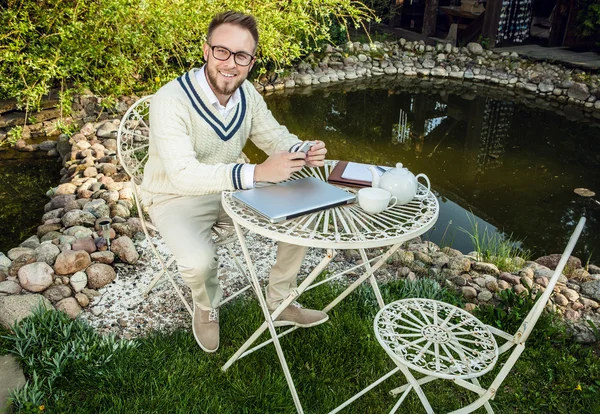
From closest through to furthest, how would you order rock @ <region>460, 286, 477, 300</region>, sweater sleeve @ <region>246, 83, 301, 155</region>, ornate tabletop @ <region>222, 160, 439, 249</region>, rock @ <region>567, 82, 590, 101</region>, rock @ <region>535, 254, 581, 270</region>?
ornate tabletop @ <region>222, 160, 439, 249</region> → sweater sleeve @ <region>246, 83, 301, 155</region> → rock @ <region>460, 286, 477, 300</region> → rock @ <region>535, 254, 581, 270</region> → rock @ <region>567, 82, 590, 101</region>

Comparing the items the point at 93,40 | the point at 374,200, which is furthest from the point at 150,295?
the point at 93,40

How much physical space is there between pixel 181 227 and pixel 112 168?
2.58 meters

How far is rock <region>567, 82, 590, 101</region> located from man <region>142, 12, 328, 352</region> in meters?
7.20

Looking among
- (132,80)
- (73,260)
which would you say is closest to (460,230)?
(73,260)

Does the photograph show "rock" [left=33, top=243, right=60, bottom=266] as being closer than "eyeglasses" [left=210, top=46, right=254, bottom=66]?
No

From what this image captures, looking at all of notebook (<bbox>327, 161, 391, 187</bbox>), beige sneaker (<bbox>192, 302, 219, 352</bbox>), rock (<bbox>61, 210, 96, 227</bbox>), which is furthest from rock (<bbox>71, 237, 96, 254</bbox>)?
notebook (<bbox>327, 161, 391, 187</bbox>)

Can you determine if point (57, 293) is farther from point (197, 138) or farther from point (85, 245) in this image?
point (197, 138)

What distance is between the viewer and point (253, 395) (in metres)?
2.26

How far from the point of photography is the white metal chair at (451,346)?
1.66 meters

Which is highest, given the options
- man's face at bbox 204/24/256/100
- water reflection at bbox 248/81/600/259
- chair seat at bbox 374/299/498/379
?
man's face at bbox 204/24/256/100

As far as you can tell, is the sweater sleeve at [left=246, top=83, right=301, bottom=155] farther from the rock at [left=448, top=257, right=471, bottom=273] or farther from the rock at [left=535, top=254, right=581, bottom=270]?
the rock at [left=535, top=254, right=581, bottom=270]

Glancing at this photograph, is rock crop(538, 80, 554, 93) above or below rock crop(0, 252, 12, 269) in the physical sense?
below

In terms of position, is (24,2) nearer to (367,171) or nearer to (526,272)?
(367,171)

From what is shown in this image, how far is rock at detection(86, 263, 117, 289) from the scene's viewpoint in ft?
9.99
